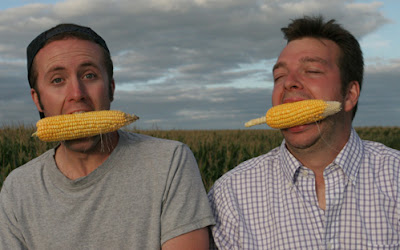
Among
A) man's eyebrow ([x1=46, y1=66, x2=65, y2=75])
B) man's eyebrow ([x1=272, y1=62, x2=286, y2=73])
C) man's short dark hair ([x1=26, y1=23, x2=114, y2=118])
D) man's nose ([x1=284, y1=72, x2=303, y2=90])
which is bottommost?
man's nose ([x1=284, y1=72, x2=303, y2=90])

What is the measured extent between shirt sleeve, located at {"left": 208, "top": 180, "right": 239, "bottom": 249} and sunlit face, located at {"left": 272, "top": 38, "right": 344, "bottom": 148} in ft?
2.09

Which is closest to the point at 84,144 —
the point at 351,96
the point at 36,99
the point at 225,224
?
the point at 36,99

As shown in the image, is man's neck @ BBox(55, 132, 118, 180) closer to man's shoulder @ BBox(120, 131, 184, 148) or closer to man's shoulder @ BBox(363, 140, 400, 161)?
man's shoulder @ BBox(120, 131, 184, 148)

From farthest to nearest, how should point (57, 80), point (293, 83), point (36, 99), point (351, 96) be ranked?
point (351, 96)
point (36, 99)
point (293, 83)
point (57, 80)

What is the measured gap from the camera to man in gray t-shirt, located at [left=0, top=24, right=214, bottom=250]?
257 cm

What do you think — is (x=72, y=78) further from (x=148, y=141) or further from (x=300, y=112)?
(x=300, y=112)

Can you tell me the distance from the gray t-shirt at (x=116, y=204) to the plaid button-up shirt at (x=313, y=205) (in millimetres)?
349

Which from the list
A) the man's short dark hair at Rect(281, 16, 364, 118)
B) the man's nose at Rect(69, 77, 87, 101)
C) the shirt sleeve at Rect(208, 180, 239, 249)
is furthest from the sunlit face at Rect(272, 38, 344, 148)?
the man's nose at Rect(69, 77, 87, 101)

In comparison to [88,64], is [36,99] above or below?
below

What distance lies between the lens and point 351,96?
10.5 ft

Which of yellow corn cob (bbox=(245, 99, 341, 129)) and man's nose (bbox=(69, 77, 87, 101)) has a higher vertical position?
man's nose (bbox=(69, 77, 87, 101))

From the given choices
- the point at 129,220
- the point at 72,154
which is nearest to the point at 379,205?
the point at 129,220

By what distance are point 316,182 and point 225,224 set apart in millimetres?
749

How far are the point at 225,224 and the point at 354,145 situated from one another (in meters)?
1.14
